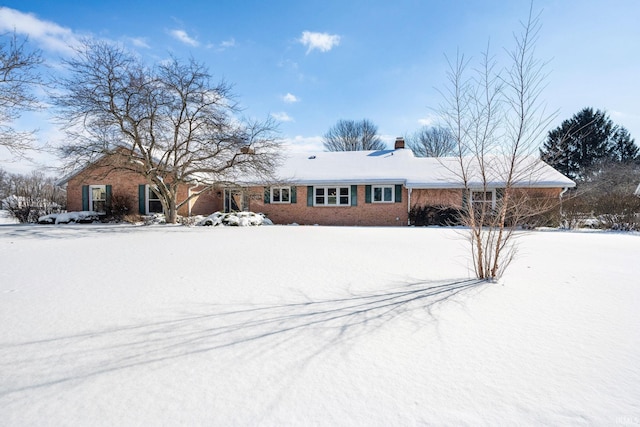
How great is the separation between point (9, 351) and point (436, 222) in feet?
57.6

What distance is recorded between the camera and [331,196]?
19109 mm

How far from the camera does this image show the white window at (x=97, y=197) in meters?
19.0

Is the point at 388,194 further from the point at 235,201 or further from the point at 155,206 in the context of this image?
the point at 155,206

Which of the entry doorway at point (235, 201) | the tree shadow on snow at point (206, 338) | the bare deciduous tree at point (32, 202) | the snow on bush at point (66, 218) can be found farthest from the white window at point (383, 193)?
the bare deciduous tree at point (32, 202)

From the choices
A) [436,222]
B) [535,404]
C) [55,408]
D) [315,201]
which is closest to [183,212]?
[315,201]

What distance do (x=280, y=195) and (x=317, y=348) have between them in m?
17.3

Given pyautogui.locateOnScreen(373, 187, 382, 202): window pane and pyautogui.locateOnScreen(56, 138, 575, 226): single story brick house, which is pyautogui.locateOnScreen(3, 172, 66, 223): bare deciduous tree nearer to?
pyautogui.locateOnScreen(56, 138, 575, 226): single story brick house

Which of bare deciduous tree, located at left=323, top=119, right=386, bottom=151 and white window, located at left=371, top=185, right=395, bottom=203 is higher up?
bare deciduous tree, located at left=323, top=119, right=386, bottom=151

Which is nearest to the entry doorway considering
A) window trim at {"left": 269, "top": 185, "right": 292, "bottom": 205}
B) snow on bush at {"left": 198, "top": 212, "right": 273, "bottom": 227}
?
window trim at {"left": 269, "top": 185, "right": 292, "bottom": 205}

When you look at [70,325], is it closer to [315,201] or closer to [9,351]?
[9,351]

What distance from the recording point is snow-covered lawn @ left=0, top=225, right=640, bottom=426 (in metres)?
1.83

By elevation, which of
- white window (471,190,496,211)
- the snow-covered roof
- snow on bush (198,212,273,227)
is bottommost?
snow on bush (198,212,273,227)

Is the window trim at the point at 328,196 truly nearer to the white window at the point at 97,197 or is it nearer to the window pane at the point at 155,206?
the window pane at the point at 155,206

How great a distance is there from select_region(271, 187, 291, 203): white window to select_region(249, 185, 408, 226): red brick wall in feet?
1.10
